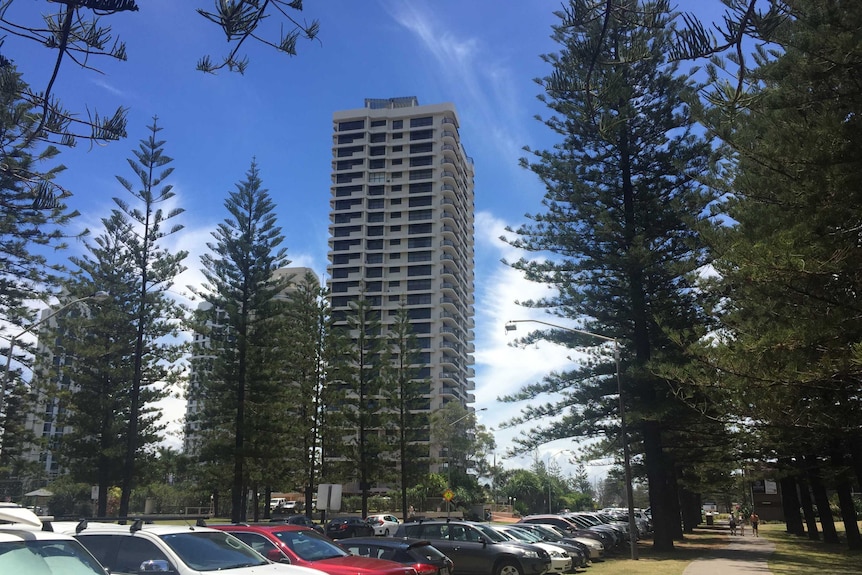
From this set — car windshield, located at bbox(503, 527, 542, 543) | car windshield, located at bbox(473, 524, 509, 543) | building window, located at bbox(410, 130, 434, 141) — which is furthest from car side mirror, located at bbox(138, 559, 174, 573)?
building window, located at bbox(410, 130, 434, 141)

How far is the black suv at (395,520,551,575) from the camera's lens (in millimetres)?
13984

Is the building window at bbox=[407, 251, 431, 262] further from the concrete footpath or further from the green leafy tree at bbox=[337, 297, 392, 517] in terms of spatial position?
the concrete footpath

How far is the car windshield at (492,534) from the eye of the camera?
1480 centimetres

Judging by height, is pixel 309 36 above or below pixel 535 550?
above

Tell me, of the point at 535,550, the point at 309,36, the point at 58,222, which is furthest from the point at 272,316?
the point at 309,36

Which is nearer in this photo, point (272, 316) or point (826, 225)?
point (826, 225)

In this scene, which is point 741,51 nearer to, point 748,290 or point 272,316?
point 748,290

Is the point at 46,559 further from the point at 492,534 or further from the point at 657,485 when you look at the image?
the point at 657,485

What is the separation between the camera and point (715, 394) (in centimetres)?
1639

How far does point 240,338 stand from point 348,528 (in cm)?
1139

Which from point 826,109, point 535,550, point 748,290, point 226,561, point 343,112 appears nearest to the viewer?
point 226,561

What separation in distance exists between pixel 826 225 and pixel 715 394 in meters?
5.12

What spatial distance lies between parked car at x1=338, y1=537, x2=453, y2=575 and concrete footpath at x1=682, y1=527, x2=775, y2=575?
8967mm

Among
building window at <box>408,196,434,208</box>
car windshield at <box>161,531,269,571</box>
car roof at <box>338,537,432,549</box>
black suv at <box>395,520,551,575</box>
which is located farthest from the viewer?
building window at <box>408,196,434,208</box>
